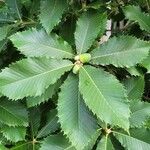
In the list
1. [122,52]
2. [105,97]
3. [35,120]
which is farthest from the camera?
[35,120]

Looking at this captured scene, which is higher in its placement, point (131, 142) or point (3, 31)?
point (3, 31)

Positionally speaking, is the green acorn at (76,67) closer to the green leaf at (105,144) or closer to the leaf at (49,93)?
the leaf at (49,93)

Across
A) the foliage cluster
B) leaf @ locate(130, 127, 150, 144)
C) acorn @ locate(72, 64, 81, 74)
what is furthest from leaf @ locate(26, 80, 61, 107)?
leaf @ locate(130, 127, 150, 144)

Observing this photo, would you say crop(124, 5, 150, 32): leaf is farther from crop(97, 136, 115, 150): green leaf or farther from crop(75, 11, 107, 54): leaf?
crop(97, 136, 115, 150): green leaf

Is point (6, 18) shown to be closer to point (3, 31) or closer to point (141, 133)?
point (3, 31)

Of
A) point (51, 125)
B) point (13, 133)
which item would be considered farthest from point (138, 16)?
point (13, 133)

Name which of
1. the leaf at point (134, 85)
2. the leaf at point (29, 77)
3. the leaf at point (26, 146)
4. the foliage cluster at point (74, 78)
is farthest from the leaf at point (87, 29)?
the leaf at point (26, 146)
